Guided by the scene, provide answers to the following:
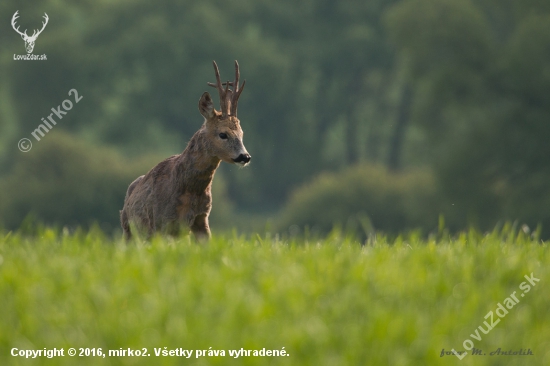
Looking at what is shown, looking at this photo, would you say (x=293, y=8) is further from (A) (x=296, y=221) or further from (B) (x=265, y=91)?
(A) (x=296, y=221)

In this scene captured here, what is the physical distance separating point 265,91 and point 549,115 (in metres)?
30.5

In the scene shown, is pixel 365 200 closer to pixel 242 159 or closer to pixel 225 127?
pixel 225 127

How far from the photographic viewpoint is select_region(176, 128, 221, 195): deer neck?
973cm

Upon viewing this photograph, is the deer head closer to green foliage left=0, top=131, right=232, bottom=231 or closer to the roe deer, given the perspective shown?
the roe deer

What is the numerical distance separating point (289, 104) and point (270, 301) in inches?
2505

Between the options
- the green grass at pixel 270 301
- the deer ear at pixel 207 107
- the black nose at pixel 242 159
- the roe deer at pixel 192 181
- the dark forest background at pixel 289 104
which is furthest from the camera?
the dark forest background at pixel 289 104

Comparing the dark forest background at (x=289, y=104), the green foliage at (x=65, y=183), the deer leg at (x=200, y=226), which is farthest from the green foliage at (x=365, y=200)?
the deer leg at (x=200, y=226)

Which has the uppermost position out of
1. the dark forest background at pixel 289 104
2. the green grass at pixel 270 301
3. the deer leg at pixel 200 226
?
the dark forest background at pixel 289 104

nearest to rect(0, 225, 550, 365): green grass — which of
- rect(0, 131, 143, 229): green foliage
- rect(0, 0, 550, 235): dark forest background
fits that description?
rect(0, 0, 550, 235): dark forest background

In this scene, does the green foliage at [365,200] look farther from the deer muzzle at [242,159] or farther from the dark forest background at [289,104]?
the deer muzzle at [242,159]

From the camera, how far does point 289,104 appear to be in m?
69.0

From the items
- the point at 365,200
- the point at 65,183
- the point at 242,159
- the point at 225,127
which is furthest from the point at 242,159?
the point at 65,183

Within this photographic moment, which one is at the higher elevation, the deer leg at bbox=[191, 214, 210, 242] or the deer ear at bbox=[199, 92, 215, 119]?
the deer ear at bbox=[199, 92, 215, 119]

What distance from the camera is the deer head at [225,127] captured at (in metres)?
9.84
